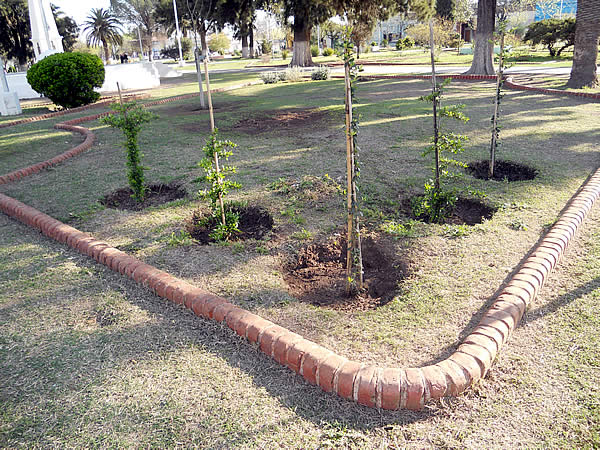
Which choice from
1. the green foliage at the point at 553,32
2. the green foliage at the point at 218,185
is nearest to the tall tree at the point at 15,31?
the green foliage at the point at 553,32

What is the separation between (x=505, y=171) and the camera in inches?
223

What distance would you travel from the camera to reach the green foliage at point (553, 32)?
73.0 feet

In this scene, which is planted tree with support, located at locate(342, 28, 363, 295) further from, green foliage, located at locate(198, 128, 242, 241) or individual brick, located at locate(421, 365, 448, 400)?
green foliage, located at locate(198, 128, 242, 241)

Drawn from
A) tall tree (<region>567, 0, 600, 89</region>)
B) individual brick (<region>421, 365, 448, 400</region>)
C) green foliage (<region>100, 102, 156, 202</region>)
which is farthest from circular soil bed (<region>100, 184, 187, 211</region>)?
tall tree (<region>567, 0, 600, 89</region>)

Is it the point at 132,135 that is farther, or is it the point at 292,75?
the point at 292,75

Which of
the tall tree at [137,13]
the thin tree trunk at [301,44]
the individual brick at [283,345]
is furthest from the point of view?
the tall tree at [137,13]

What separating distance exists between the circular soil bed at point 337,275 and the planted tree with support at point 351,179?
0.13 metres

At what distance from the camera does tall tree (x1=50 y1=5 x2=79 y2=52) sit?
47062mm

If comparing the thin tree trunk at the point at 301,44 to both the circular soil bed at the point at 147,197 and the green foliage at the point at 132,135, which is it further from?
the green foliage at the point at 132,135

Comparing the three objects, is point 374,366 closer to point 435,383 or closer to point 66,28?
point 435,383

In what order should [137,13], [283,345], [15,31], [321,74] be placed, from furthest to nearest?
[137,13] < [15,31] < [321,74] < [283,345]

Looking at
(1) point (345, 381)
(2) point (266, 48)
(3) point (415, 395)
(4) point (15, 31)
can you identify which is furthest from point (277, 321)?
(2) point (266, 48)

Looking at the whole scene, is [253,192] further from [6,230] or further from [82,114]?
[82,114]

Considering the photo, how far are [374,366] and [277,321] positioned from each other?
78cm
